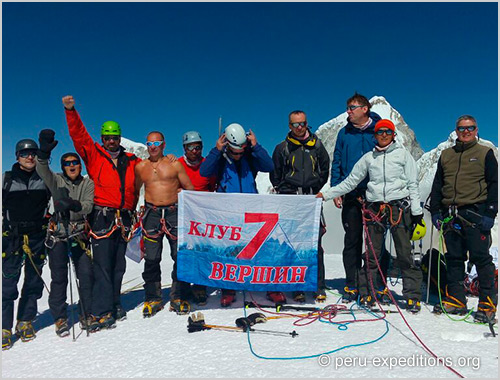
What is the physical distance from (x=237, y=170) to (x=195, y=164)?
904mm

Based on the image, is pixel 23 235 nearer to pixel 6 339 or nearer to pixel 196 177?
pixel 6 339

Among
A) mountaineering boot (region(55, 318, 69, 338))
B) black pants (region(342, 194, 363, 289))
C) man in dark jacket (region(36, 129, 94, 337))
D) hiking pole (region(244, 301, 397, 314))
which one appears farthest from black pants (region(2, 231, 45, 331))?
black pants (region(342, 194, 363, 289))

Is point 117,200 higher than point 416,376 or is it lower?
higher

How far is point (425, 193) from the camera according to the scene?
1673cm

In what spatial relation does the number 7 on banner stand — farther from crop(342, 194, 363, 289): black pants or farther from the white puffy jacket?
the white puffy jacket

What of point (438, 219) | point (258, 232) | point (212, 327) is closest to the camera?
point (212, 327)

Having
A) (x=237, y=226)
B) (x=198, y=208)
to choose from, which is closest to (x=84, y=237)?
(x=198, y=208)

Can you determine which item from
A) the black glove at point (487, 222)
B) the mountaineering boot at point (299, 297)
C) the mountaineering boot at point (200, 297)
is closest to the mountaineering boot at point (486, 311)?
the black glove at point (487, 222)

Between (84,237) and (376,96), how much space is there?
569 feet

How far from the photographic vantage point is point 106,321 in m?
5.86

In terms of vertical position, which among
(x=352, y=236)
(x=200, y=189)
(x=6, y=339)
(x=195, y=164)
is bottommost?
(x=6, y=339)

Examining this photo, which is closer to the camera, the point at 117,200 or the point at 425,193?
the point at 117,200

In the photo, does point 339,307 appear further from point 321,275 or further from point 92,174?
point 92,174

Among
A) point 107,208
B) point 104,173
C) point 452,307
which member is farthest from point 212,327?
point 452,307
